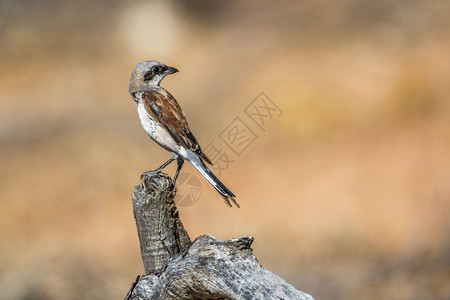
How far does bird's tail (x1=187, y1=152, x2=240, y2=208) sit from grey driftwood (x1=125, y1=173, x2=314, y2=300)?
0.27 meters

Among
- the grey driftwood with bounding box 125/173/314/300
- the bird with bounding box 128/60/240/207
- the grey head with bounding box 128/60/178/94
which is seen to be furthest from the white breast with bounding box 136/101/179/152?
the grey driftwood with bounding box 125/173/314/300

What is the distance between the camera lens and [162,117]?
4.45m

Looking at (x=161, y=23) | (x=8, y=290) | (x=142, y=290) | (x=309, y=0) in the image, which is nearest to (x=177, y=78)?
(x=161, y=23)

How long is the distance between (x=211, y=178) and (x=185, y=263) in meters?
0.77

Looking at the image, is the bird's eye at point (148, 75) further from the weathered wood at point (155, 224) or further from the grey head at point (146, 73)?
the weathered wood at point (155, 224)

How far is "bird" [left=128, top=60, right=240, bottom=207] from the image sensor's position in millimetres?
4441

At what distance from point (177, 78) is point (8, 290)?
3867mm

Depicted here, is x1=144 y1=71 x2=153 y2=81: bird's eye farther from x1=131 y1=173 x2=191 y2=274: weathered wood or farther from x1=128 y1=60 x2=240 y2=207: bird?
x1=131 y1=173 x2=191 y2=274: weathered wood

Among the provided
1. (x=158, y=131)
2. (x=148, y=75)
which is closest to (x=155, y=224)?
(x=158, y=131)

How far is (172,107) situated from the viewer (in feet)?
14.8

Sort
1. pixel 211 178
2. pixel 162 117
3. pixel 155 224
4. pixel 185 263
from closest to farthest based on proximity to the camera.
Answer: pixel 185 263
pixel 155 224
pixel 211 178
pixel 162 117

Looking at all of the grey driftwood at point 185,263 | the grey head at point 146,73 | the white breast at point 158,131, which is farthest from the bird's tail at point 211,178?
the grey head at point 146,73

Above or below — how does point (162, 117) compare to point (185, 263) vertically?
above

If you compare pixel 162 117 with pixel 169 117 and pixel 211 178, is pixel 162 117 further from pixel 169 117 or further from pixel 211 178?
pixel 211 178
